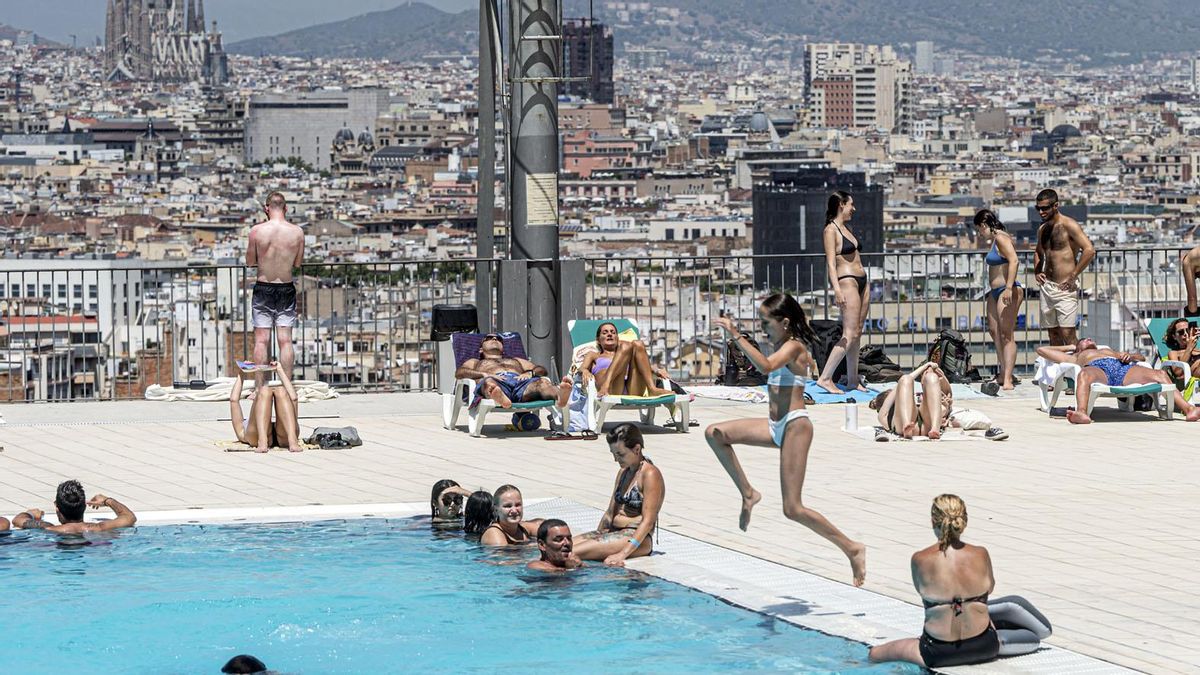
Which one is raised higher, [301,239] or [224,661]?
[301,239]

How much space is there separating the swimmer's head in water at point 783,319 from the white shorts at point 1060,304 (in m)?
5.81

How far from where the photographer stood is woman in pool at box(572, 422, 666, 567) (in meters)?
7.22

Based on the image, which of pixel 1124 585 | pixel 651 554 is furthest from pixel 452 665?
pixel 1124 585

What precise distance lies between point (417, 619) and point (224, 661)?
855mm

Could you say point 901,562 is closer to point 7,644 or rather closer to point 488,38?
point 7,644

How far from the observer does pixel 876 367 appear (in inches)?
494

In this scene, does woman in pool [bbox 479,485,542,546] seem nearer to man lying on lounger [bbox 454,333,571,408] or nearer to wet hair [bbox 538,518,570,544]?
wet hair [bbox 538,518,570,544]

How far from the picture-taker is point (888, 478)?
9.20 m

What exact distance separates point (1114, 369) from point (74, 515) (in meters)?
6.08

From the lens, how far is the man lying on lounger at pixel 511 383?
10562mm

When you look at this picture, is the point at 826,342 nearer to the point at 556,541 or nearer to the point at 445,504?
the point at 445,504

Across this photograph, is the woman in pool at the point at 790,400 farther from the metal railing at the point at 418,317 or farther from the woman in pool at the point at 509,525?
the woman in pool at the point at 509,525

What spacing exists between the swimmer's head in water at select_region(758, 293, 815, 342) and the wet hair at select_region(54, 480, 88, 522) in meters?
3.23

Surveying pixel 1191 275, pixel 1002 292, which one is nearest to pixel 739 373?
pixel 1002 292
